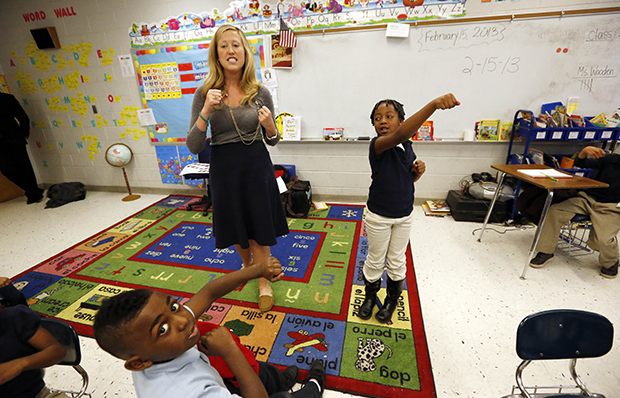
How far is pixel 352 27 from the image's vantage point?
2855 millimetres

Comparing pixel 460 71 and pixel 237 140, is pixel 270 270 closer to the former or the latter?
pixel 237 140

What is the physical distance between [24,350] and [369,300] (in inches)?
60.3

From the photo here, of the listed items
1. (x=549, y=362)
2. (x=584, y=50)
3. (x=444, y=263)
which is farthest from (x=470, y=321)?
(x=584, y=50)

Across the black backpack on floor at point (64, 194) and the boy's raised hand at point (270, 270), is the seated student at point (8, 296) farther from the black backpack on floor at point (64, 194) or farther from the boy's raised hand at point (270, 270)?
the black backpack on floor at point (64, 194)

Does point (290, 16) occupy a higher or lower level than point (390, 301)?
higher

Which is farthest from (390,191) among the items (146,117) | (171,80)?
(146,117)

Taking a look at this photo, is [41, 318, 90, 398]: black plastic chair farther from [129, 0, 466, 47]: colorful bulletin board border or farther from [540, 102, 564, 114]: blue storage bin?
[540, 102, 564, 114]: blue storage bin

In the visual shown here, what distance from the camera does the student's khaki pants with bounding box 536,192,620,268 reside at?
1925 mm

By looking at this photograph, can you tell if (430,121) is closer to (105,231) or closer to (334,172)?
(334,172)

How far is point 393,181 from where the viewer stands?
135cm

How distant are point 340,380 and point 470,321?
91 cm

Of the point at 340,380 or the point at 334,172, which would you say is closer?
the point at 340,380

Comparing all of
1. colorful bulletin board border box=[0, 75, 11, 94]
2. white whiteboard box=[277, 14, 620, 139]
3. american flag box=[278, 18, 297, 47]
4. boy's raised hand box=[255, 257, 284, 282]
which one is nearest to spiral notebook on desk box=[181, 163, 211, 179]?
white whiteboard box=[277, 14, 620, 139]

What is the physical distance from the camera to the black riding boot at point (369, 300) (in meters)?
1.63
